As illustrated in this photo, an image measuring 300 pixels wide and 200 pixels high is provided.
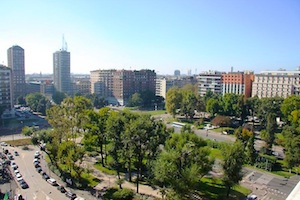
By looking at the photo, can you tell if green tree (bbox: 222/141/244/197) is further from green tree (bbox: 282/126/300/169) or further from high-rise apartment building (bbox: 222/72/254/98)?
high-rise apartment building (bbox: 222/72/254/98)

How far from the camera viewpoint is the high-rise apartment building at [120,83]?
3703 inches

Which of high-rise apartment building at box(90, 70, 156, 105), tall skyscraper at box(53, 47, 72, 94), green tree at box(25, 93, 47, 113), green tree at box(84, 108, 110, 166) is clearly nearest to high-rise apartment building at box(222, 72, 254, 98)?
high-rise apartment building at box(90, 70, 156, 105)

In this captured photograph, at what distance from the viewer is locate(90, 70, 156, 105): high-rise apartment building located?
309 feet

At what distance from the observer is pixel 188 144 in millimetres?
24750

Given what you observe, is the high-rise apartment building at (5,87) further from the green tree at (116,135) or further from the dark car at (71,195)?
the dark car at (71,195)

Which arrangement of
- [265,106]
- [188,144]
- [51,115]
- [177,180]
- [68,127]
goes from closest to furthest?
[177,180]
[188,144]
[68,127]
[51,115]
[265,106]

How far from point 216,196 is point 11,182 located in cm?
2134

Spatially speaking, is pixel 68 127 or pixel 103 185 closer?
pixel 103 185

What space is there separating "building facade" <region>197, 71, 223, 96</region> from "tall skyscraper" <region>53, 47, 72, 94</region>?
57.7 m

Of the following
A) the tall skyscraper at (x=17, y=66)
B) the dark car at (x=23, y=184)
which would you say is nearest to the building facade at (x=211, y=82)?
the dark car at (x=23, y=184)

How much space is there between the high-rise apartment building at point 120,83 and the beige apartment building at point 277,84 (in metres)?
38.6

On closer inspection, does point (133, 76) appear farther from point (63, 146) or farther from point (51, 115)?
point (63, 146)

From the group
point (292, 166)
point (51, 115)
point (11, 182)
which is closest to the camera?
point (11, 182)

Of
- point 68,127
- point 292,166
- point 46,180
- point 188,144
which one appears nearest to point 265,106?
point 292,166
